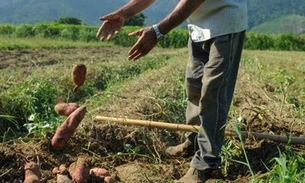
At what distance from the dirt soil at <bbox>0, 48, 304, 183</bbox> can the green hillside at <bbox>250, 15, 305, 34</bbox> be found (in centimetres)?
13297

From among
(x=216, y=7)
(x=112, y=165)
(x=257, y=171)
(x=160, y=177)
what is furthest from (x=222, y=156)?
(x=216, y=7)

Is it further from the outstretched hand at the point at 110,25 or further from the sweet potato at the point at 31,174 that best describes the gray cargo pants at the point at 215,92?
the sweet potato at the point at 31,174

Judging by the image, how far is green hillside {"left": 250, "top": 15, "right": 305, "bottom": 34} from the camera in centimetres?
13450

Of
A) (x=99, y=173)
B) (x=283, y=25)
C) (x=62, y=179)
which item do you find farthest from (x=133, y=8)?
(x=283, y=25)

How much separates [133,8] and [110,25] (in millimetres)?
307

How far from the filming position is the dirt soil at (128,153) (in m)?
3.49

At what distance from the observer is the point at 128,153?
3.97 metres

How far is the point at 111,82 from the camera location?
815 centimetres

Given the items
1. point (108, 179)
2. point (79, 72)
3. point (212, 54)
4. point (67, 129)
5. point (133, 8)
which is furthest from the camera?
point (79, 72)

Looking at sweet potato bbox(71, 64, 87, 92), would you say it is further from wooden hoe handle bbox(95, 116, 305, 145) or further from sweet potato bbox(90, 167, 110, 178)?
sweet potato bbox(90, 167, 110, 178)

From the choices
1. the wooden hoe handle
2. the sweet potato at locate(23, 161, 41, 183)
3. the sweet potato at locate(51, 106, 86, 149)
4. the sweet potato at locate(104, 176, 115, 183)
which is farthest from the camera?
the wooden hoe handle

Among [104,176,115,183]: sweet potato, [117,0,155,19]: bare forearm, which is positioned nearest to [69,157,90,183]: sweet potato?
[104,176,115,183]: sweet potato

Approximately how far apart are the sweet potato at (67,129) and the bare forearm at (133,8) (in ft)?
2.47

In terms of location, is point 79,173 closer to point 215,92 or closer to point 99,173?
point 99,173
